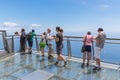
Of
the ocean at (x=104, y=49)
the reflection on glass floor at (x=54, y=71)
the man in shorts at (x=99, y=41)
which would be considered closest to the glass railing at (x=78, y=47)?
the ocean at (x=104, y=49)

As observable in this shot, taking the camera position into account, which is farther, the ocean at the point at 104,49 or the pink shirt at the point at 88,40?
the ocean at the point at 104,49

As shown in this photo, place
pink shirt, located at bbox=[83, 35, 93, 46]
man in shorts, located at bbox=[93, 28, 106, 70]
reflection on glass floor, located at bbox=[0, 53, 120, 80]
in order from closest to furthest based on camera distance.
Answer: reflection on glass floor, located at bbox=[0, 53, 120, 80] → man in shorts, located at bbox=[93, 28, 106, 70] → pink shirt, located at bbox=[83, 35, 93, 46]

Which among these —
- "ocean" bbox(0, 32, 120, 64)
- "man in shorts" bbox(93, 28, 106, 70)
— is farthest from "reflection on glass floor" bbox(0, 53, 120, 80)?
"ocean" bbox(0, 32, 120, 64)

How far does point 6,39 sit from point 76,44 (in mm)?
3965

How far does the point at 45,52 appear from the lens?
8.19 metres

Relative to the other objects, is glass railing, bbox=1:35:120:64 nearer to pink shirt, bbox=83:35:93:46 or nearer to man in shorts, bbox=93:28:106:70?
man in shorts, bbox=93:28:106:70

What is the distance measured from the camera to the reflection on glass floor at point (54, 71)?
483 centimetres

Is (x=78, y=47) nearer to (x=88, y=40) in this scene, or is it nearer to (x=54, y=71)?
(x=88, y=40)

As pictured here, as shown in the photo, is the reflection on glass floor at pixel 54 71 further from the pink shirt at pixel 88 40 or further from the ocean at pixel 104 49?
the pink shirt at pixel 88 40

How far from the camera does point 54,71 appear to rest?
17.7 ft

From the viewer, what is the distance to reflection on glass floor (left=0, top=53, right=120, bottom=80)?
15.8 ft

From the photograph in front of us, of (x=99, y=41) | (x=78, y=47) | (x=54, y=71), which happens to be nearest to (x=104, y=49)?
(x=99, y=41)

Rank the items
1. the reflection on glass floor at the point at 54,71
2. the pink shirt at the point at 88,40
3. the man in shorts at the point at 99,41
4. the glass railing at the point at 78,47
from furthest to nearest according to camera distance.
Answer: the glass railing at the point at 78,47 → the pink shirt at the point at 88,40 → the man in shorts at the point at 99,41 → the reflection on glass floor at the point at 54,71

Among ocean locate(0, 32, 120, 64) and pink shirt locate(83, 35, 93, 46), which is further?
ocean locate(0, 32, 120, 64)
